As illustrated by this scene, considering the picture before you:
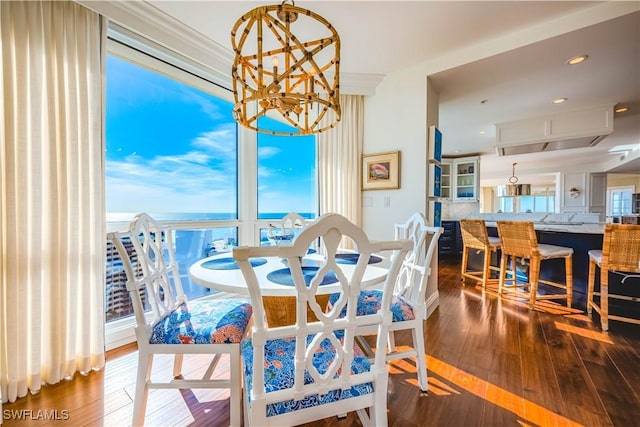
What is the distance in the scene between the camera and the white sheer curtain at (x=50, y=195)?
148 cm

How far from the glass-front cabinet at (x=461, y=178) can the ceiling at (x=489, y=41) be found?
7.96ft

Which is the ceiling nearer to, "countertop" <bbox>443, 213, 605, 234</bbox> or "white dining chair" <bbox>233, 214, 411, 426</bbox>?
"countertop" <bbox>443, 213, 605, 234</bbox>

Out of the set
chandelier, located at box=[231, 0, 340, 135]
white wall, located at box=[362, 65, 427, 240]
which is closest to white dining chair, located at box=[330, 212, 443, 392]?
chandelier, located at box=[231, 0, 340, 135]

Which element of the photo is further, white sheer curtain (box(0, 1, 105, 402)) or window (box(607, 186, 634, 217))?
window (box(607, 186, 634, 217))

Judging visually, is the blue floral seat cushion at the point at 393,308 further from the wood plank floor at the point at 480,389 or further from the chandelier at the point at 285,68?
the chandelier at the point at 285,68

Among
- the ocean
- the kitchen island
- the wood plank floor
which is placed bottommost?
the wood plank floor

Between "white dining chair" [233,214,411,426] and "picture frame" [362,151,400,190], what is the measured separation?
6.84 feet

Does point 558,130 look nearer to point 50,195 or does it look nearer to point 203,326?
point 203,326

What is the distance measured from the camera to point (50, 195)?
1.61 metres

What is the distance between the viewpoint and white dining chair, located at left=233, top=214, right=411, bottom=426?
32.4 inches

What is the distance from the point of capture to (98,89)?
1.80 metres

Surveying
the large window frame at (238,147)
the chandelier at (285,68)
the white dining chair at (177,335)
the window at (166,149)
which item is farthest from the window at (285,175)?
the white dining chair at (177,335)

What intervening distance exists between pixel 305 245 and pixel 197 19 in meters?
2.26

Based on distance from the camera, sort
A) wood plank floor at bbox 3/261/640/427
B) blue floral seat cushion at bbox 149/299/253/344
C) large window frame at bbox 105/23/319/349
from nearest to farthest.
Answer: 1. blue floral seat cushion at bbox 149/299/253/344
2. wood plank floor at bbox 3/261/640/427
3. large window frame at bbox 105/23/319/349
